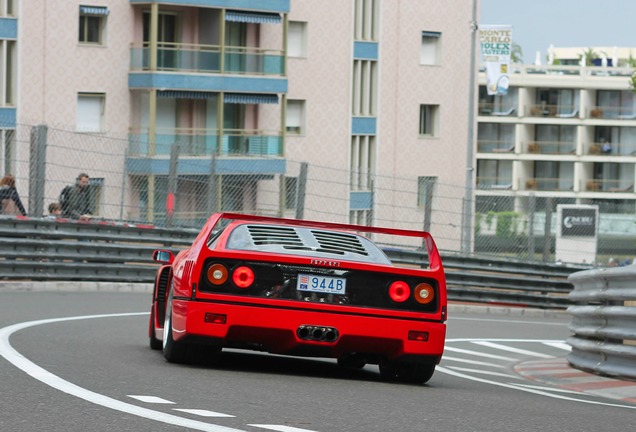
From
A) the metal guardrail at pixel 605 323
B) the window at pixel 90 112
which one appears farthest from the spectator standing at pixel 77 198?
the window at pixel 90 112

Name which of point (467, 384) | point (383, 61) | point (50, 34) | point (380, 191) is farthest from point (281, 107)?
point (467, 384)

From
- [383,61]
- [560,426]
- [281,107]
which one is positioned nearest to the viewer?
[560,426]

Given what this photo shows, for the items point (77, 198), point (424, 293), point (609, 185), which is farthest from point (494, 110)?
point (424, 293)

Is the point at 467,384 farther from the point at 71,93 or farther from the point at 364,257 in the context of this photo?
the point at 71,93

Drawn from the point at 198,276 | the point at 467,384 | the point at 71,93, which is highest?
the point at 71,93

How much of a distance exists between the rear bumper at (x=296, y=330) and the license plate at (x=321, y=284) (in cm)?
16

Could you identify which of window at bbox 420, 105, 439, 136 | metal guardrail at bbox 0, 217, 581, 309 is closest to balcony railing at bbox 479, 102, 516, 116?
window at bbox 420, 105, 439, 136

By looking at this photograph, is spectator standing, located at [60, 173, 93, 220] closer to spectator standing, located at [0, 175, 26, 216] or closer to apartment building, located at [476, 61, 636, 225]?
spectator standing, located at [0, 175, 26, 216]

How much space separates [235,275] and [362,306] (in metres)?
0.87

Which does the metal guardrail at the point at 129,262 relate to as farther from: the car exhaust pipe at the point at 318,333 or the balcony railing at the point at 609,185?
the balcony railing at the point at 609,185

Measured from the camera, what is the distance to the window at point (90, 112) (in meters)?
49.3

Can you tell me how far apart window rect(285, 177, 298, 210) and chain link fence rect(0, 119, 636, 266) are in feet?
0.08

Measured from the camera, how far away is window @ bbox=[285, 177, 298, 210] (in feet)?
82.3

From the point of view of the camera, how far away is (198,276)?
10.1 metres
